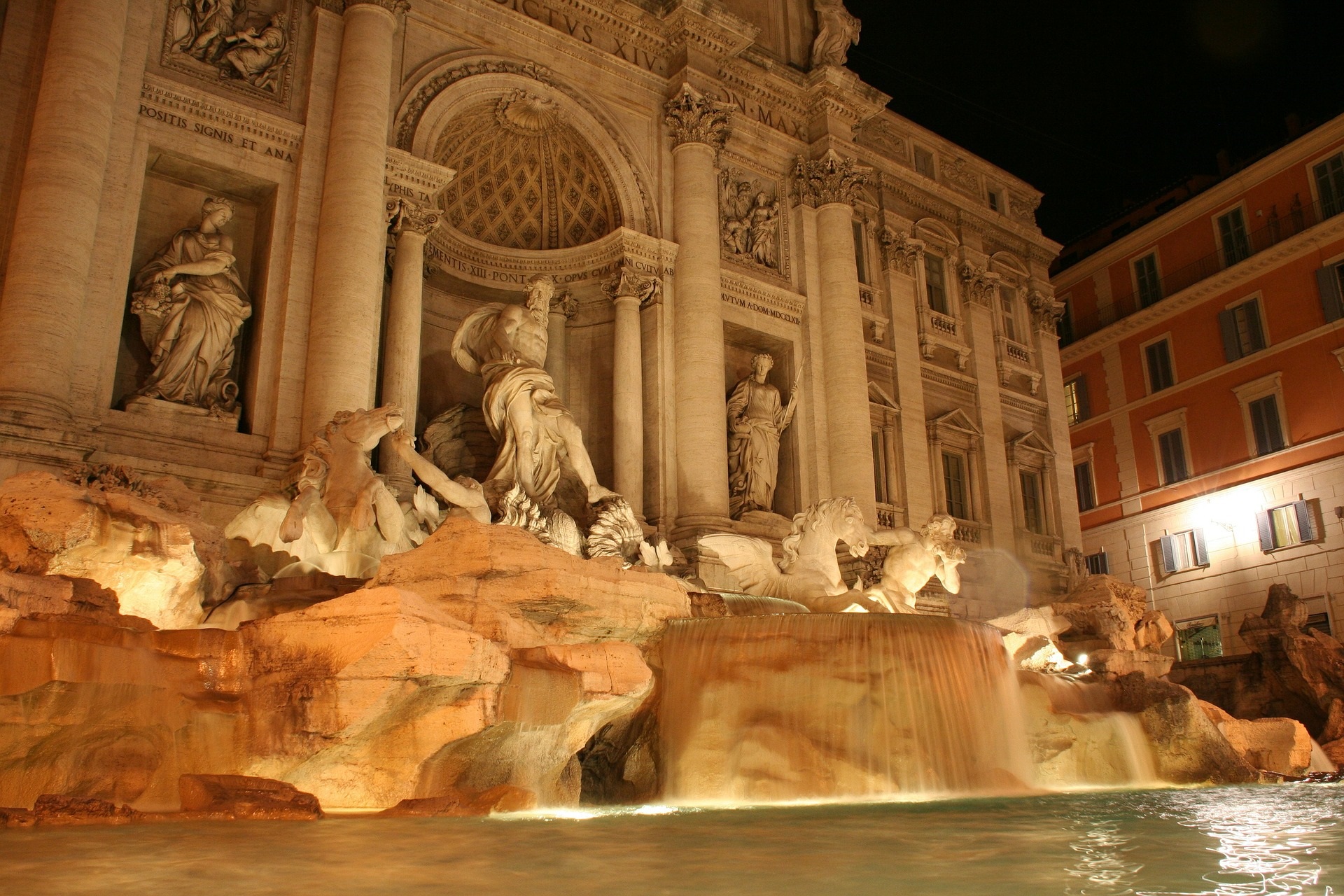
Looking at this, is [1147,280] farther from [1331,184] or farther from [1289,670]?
[1289,670]

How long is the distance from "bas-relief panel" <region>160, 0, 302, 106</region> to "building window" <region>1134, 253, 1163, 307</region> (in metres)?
25.0

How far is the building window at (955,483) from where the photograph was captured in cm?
2373

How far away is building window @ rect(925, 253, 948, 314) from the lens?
25.2 m

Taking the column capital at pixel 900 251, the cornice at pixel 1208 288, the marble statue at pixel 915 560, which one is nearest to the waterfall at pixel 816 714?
the marble statue at pixel 915 560

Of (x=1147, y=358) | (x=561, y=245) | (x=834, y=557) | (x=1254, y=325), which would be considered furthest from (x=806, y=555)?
(x=1147, y=358)

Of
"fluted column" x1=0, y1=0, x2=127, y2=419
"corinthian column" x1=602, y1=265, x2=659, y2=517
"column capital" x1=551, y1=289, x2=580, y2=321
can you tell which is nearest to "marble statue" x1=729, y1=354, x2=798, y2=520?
"corinthian column" x1=602, y1=265, x2=659, y2=517

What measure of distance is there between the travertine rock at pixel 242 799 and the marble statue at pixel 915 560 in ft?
28.5

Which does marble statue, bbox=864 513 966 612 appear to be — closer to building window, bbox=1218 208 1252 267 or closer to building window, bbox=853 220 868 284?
building window, bbox=853 220 868 284

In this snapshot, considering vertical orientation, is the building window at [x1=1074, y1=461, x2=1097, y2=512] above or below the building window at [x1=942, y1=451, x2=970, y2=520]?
above

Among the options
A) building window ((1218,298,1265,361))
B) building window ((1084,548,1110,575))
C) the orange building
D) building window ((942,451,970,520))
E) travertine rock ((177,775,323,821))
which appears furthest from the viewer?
building window ((1084,548,1110,575))

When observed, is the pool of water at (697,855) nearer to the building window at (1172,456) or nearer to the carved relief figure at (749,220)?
the carved relief figure at (749,220)

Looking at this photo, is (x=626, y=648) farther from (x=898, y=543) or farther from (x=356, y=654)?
(x=898, y=543)

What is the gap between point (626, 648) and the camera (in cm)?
786

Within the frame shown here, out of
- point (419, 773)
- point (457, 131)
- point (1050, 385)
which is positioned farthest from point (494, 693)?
point (1050, 385)
